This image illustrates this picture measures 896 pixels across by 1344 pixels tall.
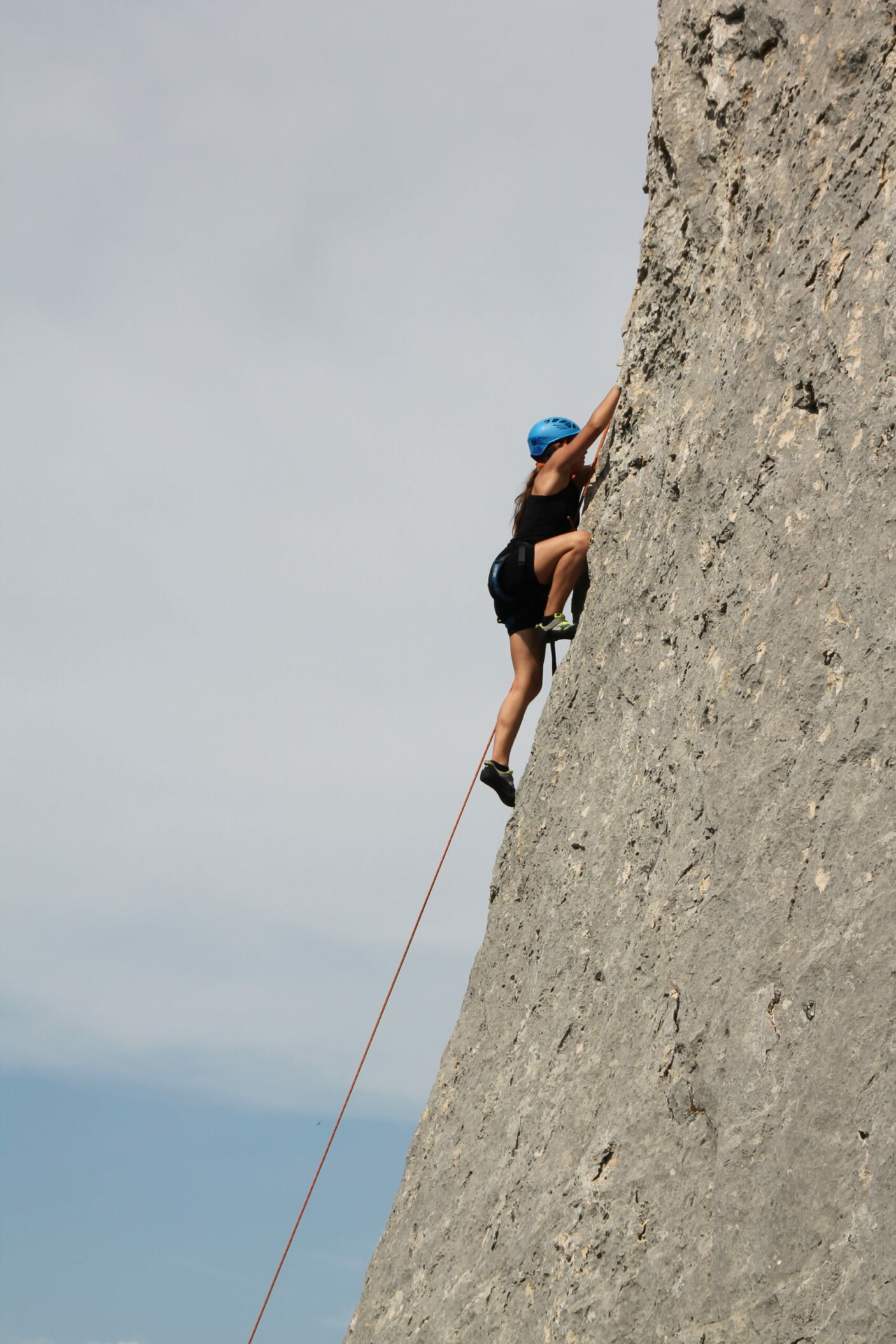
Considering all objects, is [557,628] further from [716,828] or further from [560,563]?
[716,828]

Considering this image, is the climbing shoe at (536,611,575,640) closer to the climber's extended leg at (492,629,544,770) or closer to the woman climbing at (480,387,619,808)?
the woman climbing at (480,387,619,808)

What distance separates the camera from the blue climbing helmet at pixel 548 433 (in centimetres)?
720

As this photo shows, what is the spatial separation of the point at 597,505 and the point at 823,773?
283cm

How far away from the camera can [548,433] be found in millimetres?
7211

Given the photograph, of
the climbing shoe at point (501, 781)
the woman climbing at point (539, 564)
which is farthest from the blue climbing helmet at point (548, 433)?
the climbing shoe at point (501, 781)

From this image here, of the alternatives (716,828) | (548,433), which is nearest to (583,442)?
(548,433)

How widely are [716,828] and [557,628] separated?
2.41 m

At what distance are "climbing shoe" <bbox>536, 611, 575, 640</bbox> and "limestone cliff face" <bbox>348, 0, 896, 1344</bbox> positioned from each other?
298 mm

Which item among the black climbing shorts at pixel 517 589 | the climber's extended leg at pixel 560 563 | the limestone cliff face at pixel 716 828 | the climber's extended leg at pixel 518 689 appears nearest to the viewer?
the limestone cliff face at pixel 716 828

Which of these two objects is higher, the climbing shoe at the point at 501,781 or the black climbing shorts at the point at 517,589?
the black climbing shorts at the point at 517,589

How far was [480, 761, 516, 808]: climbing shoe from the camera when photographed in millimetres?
7074

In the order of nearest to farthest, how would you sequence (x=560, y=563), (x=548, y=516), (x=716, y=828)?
(x=716, y=828) → (x=560, y=563) → (x=548, y=516)

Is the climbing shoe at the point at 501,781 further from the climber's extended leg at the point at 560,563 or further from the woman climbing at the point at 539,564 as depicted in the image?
the climber's extended leg at the point at 560,563

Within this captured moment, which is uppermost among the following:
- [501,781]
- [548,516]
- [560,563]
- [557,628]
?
[548,516]
